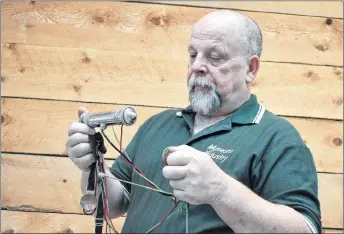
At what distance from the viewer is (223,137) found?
1.24 m

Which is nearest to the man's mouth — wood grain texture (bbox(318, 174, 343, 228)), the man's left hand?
the man's left hand

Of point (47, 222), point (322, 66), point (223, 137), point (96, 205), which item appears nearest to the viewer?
point (96, 205)

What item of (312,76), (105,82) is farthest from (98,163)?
(312,76)

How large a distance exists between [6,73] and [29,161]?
0.28m

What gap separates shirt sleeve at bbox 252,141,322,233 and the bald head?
27 cm

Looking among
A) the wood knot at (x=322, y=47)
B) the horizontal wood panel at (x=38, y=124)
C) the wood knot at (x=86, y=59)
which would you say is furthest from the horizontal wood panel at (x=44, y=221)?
the wood knot at (x=322, y=47)

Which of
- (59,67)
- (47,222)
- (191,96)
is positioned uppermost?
(191,96)

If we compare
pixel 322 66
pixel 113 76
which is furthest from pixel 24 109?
pixel 322 66

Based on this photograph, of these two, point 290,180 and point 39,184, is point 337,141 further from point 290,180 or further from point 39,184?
point 39,184

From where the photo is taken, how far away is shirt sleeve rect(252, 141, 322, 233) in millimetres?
1088

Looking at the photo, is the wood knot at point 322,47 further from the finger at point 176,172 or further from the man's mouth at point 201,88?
the finger at point 176,172

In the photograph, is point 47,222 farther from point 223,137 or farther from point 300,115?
point 300,115

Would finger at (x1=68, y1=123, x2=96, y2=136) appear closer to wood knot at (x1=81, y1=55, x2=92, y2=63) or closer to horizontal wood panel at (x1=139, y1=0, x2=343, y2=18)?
wood knot at (x1=81, y1=55, x2=92, y2=63)

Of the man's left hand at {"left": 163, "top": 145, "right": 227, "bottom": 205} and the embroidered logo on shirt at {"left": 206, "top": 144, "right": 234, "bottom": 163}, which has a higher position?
the man's left hand at {"left": 163, "top": 145, "right": 227, "bottom": 205}
